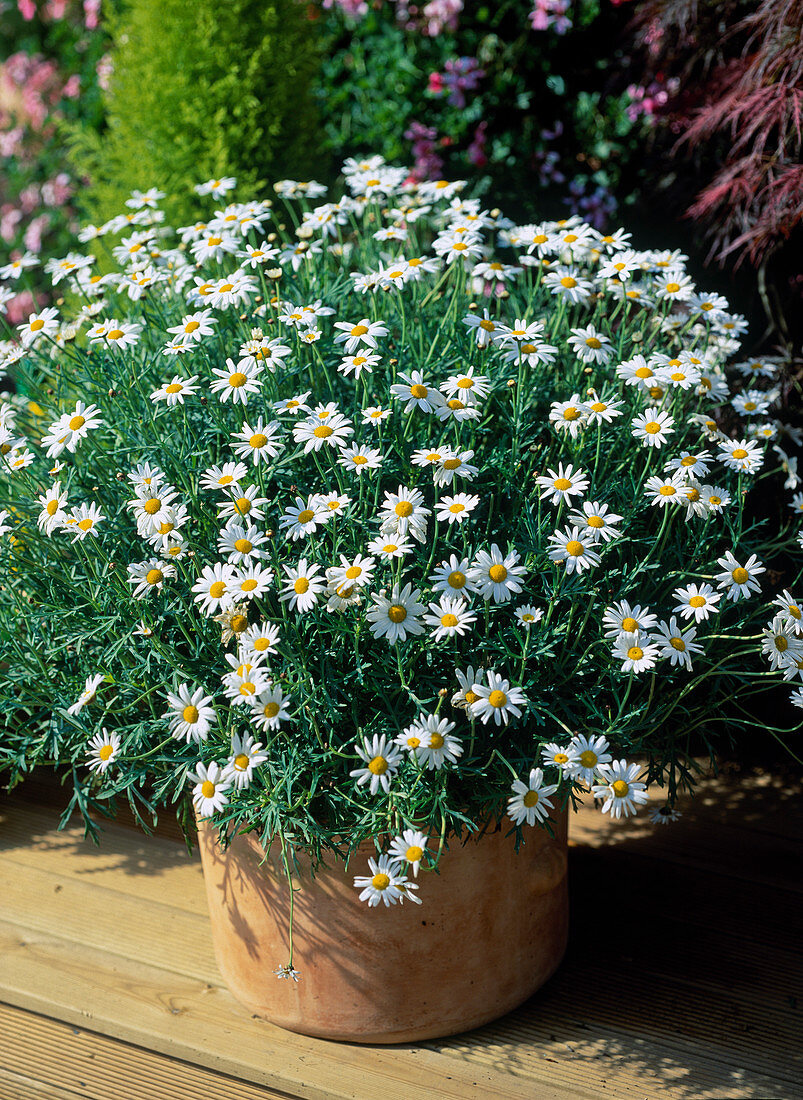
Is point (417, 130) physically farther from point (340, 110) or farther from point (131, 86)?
point (131, 86)

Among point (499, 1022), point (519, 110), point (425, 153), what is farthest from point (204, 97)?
point (499, 1022)

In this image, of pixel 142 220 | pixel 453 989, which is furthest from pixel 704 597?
pixel 142 220

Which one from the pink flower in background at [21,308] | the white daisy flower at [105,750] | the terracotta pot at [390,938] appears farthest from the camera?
the pink flower in background at [21,308]

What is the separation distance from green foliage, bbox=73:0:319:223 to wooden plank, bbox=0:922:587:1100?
80.8 inches

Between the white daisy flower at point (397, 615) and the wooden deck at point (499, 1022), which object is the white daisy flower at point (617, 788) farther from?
the wooden deck at point (499, 1022)

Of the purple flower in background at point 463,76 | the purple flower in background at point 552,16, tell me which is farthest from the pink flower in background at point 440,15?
the purple flower in background at point 552,16

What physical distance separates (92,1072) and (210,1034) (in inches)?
7.4

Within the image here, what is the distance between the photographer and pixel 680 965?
1756mm

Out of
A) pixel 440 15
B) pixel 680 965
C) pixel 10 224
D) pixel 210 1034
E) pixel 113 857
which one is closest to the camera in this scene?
pixel 210 1034

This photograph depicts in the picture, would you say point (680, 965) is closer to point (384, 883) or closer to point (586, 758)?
point (586, 758)

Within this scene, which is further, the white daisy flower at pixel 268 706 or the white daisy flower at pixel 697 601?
the white daisy flower at pixel 697 601

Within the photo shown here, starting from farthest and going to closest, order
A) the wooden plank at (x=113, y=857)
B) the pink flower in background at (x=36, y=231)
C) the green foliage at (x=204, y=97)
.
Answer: the pink flower in background at (x=36, y=231), the green foliage at (x=204, y=97), the wooden plank at (x=113, y=857)

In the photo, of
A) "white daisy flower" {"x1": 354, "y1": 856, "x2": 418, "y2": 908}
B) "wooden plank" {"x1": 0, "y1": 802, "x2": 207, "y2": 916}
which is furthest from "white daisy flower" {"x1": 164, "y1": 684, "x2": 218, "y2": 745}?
"wooden plank" {"x1": 0, "y1": 802, "x2": 207, "y2": 916}

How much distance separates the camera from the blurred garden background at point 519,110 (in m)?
2.22
